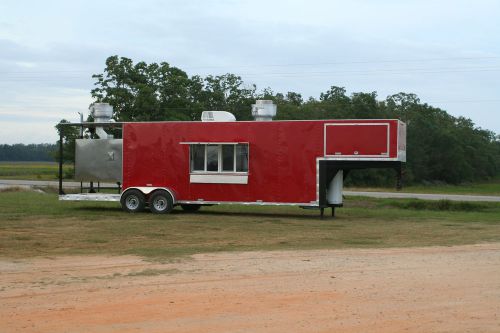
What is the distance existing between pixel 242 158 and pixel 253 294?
44.2 feet

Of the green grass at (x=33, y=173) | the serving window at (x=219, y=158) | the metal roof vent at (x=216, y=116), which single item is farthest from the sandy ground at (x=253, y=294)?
the green grass at (x=33, y=173)

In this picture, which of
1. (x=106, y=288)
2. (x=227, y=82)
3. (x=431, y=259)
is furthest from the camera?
(x=227, y=82)

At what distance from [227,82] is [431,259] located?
52.5 m

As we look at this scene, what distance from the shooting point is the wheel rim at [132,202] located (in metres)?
23.0

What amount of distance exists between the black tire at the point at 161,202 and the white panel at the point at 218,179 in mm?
940

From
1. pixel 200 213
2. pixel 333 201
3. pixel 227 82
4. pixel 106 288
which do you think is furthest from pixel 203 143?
pixel 227 82

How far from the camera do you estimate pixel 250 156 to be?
72.5ft

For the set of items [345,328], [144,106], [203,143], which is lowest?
[345,328]

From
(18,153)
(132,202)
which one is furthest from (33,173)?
(18,153)

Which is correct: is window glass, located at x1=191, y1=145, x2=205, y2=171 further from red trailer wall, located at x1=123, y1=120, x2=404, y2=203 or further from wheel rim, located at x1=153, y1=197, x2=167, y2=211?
wheel rim, located at x1=153, y1=197, x2=167, y2=211

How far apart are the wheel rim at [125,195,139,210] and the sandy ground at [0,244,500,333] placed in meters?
10.7

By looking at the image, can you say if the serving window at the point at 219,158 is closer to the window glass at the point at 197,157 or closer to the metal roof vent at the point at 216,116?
the window glass at the point at 197,157

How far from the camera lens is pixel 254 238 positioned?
1617 cm

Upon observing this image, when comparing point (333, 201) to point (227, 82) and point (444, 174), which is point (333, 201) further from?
point (444, 174)
